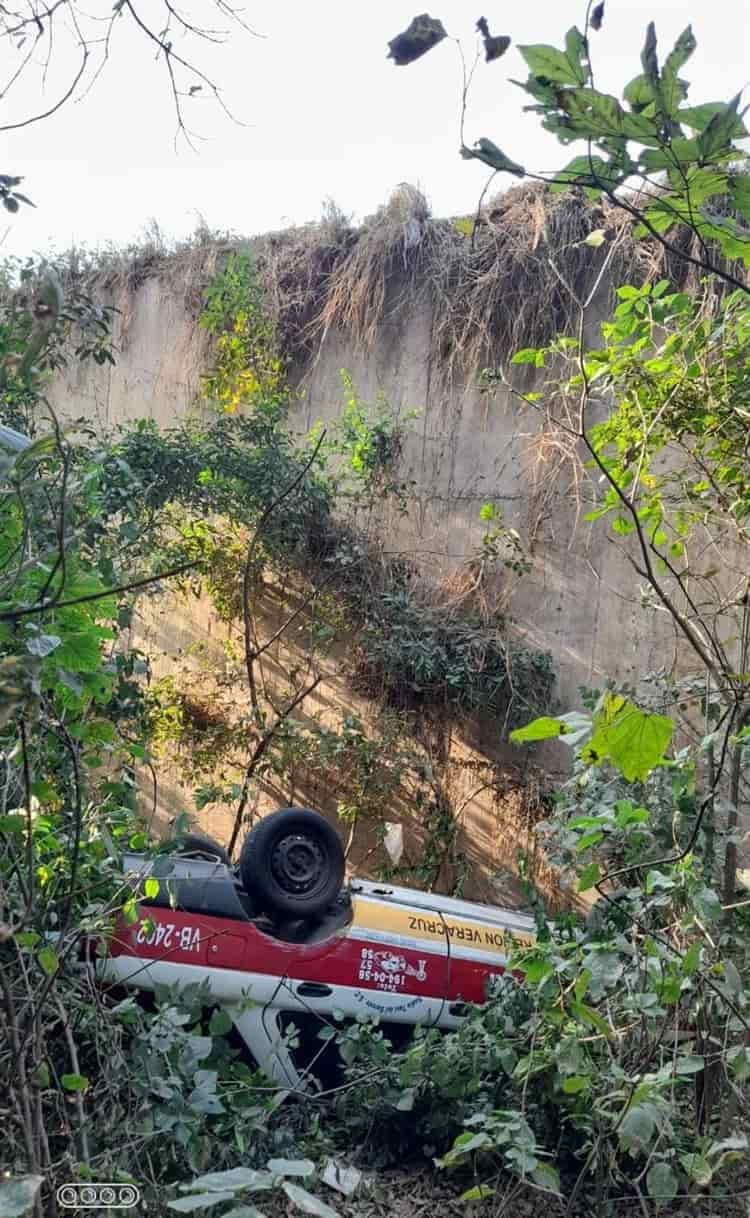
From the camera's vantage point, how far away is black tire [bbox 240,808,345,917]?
4.20m

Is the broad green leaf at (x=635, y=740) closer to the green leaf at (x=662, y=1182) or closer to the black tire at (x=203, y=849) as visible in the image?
the green leaf at (x=662, y=1182)

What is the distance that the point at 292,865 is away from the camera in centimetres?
434

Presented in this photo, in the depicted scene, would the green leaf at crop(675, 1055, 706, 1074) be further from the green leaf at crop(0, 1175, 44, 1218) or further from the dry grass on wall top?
the dry grass on wall top

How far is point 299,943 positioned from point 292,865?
1.16 feet

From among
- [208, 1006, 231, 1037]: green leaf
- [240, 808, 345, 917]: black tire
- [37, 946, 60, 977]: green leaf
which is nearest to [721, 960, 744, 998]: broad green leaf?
[208, 1006, 231, 1037]: green leaf

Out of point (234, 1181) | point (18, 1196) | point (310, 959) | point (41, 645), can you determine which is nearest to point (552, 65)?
point (41, 645)

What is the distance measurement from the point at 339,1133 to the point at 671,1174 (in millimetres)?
1588

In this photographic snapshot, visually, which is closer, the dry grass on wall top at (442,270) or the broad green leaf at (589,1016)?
the broad green leaf at (589,1016)

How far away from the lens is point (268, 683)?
719 centimetres

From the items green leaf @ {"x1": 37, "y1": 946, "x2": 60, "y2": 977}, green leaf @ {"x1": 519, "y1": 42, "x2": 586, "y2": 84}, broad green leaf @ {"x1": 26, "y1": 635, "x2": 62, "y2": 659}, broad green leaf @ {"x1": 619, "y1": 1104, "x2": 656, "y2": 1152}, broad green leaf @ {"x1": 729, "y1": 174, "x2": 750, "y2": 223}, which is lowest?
broad green leaf @ {"x1": 619, "y1": 1104, "x2": 656, "y2": 1152}

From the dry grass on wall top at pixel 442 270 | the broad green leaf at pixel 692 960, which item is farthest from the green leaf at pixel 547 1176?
the dry grass on wall top at pixel 442 270

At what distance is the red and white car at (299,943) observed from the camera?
383 centimetres

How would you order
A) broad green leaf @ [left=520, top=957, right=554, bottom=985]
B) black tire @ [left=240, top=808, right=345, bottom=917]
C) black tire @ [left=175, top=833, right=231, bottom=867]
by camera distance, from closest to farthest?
1. broad green leaf @ [left=520, top=957, right=554, bottom=985]
2. black tire @ [left=240, top=808, right=345, bottom=917]
3. black tire @ [left=175, top=833, right=231, bottom=867]

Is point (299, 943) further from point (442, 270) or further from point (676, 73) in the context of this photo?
point (442, 270)
